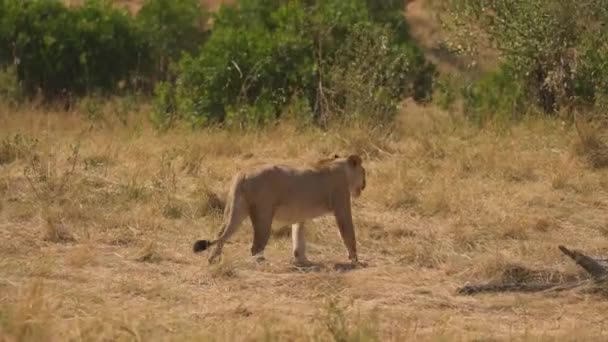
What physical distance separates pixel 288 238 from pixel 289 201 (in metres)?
1.21

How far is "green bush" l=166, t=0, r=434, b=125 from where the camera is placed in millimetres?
16219

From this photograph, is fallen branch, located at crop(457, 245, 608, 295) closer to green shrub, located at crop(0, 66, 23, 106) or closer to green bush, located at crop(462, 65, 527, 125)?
green bush, located at crop(462, 65, 527, 125)

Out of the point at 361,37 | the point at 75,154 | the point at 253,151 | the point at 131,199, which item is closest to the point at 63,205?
the point at 131,199

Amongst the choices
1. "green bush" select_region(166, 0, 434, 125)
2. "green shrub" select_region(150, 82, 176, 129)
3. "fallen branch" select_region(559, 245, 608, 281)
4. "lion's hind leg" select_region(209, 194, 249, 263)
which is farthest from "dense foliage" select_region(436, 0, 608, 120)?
"lion's hind leg" select_region(209, 194, 249, 263)

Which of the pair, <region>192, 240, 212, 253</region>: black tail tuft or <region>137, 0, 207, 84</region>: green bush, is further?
<region>137, 0, 207, 84</region>: green bush

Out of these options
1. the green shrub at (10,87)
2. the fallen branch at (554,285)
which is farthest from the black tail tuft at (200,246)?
the green shrub at (10,87)

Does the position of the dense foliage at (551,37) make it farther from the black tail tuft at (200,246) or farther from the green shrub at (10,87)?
the green shrub at (10,87)

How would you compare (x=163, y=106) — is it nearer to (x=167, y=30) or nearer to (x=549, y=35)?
(x=549, y=35)

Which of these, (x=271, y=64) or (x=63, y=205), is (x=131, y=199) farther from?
(x=271, y=64)

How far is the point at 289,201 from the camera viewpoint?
31.4ft

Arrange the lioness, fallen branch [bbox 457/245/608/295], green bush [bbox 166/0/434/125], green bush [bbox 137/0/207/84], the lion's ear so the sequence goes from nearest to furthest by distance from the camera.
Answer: fallen branch [bbox 457/245/608/295] < the lioness < the lion's ear < green bush [bbox 166/0/434/125] < green bush [bbox 137/0/207/84]

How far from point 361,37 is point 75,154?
524cm

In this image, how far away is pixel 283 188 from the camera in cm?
952

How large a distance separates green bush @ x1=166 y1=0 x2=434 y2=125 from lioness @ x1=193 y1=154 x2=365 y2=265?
6015 mm
